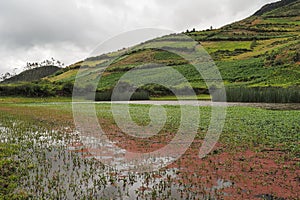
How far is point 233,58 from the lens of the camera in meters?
64.6

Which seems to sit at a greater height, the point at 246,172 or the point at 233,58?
the point at 233,58

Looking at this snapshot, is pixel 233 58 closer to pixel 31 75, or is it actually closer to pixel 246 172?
pixel 246 172

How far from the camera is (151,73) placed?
67000 millimetres

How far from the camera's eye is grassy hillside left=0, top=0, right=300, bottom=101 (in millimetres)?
44969

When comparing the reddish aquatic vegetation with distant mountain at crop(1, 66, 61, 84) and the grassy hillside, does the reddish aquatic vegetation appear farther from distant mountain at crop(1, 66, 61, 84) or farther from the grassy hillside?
distant mountain at crop(1, 66, 61, 84)

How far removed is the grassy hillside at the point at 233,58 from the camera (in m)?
45.0

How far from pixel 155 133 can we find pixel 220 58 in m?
57.1

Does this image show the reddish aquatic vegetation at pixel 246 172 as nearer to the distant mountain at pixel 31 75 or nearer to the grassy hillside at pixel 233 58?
the grassy hillside at pixel 233 58

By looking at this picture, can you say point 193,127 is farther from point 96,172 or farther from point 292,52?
point 292,52

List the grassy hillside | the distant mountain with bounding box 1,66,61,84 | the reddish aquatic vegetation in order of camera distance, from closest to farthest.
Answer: the reddish aquatic vegetation
the grassy hillside
the distant mountain with bounding box 1,66,61,84

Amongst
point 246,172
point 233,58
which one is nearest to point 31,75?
point 233,58

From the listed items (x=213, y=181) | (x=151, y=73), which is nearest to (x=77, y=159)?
(x=213, y=181)

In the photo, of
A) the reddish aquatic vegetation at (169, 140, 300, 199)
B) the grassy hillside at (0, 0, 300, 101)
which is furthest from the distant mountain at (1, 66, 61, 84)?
the reddish aquatic vegetation at (169, 140, 300, 199)

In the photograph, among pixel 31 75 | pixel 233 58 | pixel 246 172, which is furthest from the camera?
pixel 31 75
